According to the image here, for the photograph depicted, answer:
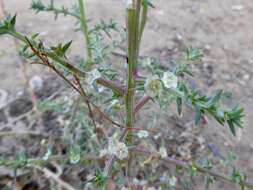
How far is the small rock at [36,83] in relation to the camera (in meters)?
A: 2.19

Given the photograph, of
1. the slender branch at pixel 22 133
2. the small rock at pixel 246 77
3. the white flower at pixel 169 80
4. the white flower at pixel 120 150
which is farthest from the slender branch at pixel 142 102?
the small rock at pixel 246 77

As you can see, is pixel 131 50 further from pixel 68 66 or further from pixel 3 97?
pixel 3 97

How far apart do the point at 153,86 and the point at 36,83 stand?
1393 mm

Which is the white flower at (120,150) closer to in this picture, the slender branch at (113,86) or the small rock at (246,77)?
the slender branch at (113,86)

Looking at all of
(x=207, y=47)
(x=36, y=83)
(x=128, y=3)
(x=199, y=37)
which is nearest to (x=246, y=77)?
(x=207, y=47)

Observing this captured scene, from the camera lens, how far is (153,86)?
942mm

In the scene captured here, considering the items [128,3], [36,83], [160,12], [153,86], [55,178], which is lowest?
[55,178]

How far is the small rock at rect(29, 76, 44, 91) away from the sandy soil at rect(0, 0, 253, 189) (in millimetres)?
61

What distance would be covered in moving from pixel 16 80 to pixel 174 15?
1.21 metres

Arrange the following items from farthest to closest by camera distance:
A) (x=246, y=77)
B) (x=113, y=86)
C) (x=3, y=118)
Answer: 1. (x=246, y=77)
2. (x=3, y=118)
3. (x=113, y=86)

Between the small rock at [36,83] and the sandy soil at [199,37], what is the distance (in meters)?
0.06

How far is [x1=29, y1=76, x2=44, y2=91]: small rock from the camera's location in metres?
2.19

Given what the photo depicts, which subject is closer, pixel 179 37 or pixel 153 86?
pixel 153 86

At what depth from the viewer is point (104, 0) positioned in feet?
9.71
